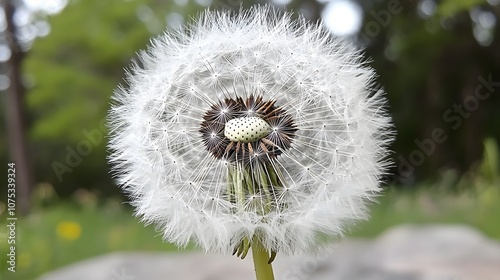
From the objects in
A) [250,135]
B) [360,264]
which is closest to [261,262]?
[250,135]

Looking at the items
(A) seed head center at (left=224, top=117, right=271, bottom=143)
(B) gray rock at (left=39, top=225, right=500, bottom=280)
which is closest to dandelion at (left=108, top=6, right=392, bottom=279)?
(A) seed head center at (left=224, top=117, right=271, bottom=143)

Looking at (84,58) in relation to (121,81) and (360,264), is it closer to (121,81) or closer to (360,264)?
(121,81)

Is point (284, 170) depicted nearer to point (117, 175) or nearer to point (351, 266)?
A: point (117, 175)

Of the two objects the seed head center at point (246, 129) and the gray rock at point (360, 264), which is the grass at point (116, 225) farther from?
the seed head center at point (246, 129)

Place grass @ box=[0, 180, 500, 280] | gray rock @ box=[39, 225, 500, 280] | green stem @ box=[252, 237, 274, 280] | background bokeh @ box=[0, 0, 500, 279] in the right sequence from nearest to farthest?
green stem @ box=[252, 237, 274, 280]
gray rock @ box=[39, 225, 500, 280]
grass @ box=[0, 180, 500, 280]
background bokeh @ box=[0, 0, 500, 279]

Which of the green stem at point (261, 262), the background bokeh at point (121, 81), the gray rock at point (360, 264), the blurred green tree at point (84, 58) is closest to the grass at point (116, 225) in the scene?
the background bokeh at point (121, 81)

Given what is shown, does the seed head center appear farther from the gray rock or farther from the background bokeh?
the gray rock
